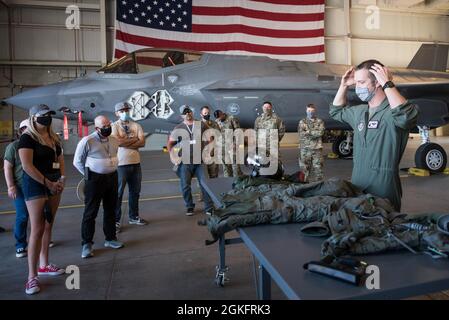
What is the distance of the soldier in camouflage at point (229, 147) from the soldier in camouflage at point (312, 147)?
1496mm

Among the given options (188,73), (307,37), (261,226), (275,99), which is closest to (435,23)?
(307,37)

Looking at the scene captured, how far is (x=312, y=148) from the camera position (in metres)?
7.52

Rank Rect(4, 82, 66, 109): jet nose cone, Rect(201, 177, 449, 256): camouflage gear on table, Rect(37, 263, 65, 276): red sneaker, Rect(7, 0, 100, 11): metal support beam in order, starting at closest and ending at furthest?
1. Rect(201, 177, 449, 256): camouflage gear on table
2. Rect(37, 263, 65, 276): red sneaker
3. Rect(4, 82, 66, 109): jet nose cone
4. Rect(7, 0, 100, 11): metal support beam

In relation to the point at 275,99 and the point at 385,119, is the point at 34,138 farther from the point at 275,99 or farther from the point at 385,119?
the point at 275,99

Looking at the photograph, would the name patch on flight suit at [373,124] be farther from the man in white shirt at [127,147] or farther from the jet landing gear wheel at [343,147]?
the jet landing gear wheel at [343,147]

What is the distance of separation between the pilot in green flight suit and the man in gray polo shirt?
8.99 ft

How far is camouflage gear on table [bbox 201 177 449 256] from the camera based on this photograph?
164 cm

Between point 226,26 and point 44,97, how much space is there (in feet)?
33.0

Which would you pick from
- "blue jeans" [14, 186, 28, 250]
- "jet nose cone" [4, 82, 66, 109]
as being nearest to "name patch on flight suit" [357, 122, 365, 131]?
"blue jeans" [14, 186, 28, 250]

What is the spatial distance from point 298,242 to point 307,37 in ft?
56.3

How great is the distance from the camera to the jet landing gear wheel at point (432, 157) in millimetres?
8875

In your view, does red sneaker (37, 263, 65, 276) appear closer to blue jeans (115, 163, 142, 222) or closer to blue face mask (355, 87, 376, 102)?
blue jeans (115, 163, 142, 222)

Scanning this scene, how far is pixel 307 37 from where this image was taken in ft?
56.7

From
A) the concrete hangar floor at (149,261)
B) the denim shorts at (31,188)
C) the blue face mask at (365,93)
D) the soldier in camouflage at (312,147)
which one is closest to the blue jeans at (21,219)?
the concrete hangar floor at (149,261)
